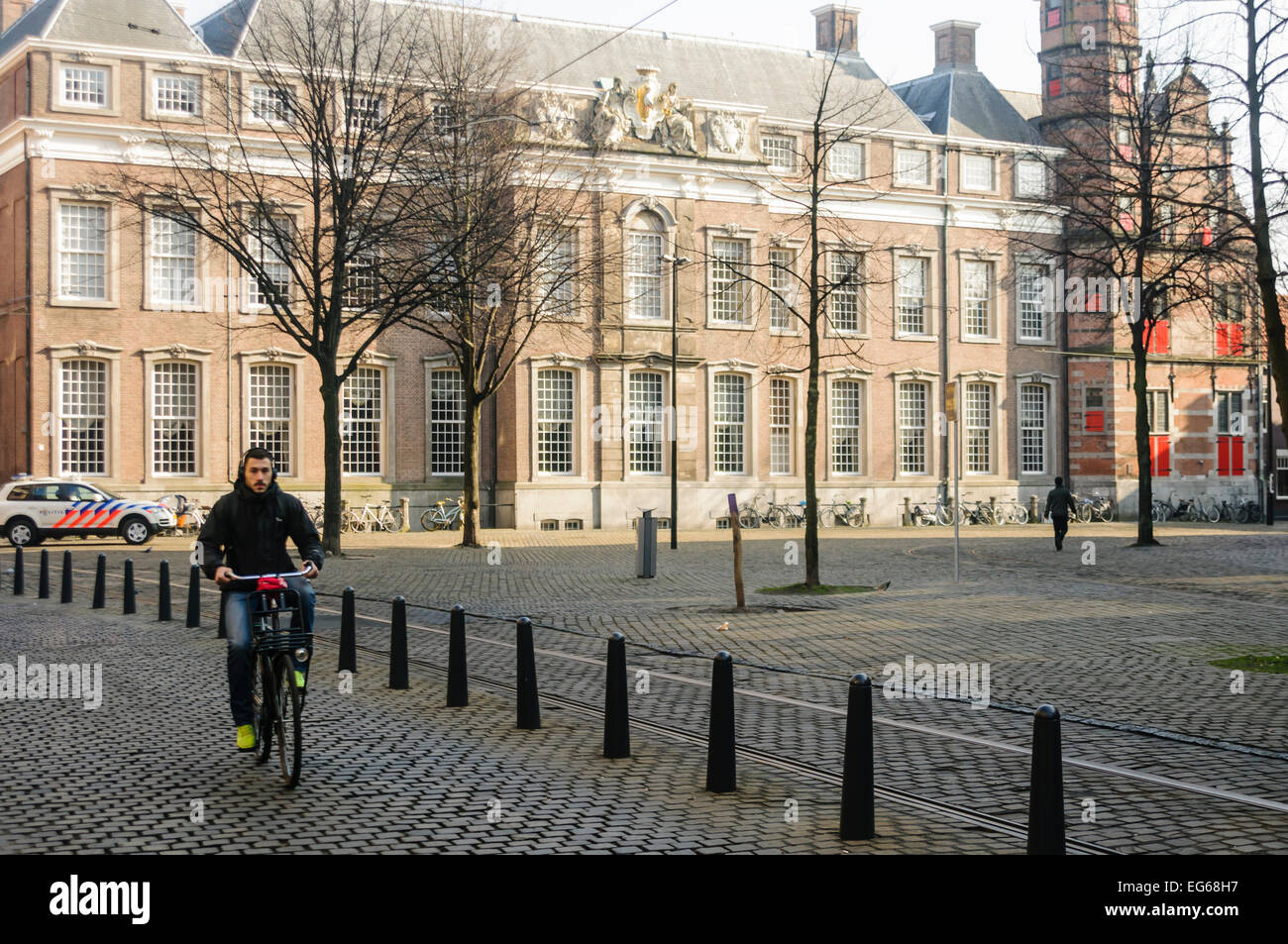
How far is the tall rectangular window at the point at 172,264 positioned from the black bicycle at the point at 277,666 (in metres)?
33.0

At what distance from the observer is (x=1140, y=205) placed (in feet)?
122

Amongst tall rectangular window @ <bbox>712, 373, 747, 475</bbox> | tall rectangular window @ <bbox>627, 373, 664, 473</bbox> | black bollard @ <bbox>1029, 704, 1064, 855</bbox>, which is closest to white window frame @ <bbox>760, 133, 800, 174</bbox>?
tall rectangular window @ <bbox>712, 373, 747, 475</bbox>

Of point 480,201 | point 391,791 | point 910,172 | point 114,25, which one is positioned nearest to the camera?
point 391,791

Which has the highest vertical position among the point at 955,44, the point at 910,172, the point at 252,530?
the point at 955,44

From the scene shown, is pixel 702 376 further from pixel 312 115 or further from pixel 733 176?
pixel 312 115

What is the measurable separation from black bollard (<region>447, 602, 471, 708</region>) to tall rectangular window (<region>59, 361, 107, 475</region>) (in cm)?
3075

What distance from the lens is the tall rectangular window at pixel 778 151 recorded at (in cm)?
4734

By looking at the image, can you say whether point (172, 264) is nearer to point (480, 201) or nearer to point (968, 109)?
point (480, 201)

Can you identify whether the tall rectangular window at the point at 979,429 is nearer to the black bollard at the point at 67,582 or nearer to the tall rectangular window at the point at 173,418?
the tall rectangular window at the point at 173,418

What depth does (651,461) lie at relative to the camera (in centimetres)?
4519

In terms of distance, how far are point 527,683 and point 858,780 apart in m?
3.71

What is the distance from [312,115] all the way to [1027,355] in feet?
97.6

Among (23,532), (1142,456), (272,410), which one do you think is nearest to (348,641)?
(23,532)

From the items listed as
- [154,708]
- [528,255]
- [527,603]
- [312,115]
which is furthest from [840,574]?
[154,708]
